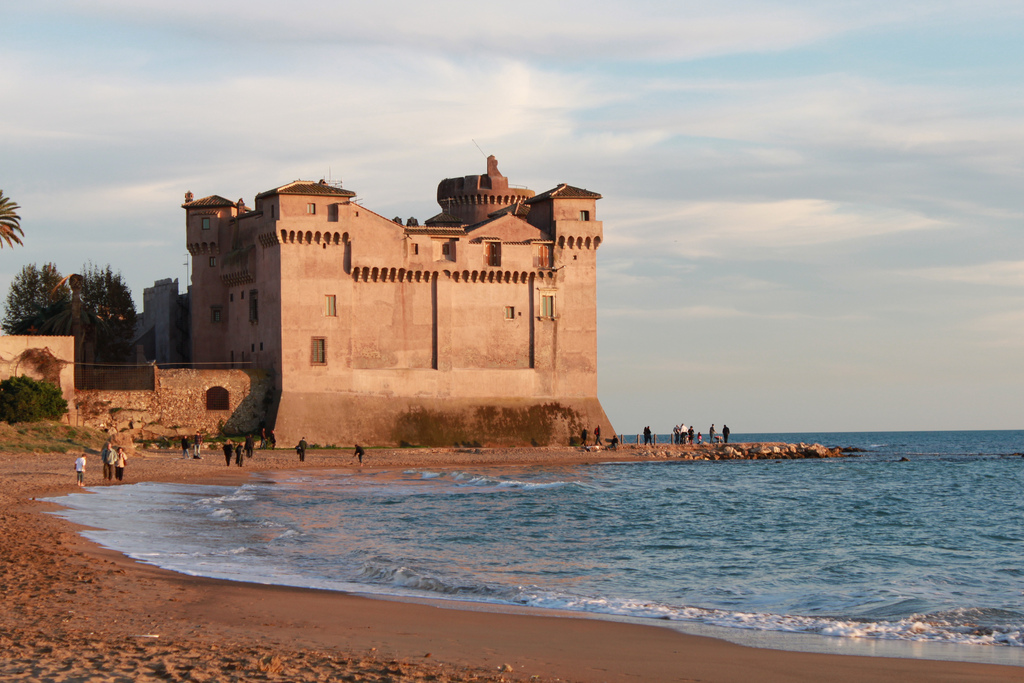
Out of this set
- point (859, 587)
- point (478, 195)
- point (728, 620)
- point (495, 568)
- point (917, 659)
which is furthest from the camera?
point (478, 195)

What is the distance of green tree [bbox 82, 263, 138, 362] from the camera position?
57.1 metres

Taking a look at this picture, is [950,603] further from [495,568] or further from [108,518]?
[108,518]

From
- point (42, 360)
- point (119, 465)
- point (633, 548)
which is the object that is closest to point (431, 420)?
point (42, 360)

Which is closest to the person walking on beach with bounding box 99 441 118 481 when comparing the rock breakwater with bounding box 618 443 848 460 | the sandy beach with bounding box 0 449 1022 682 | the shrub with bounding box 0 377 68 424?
the shrub with bounding box 0 377 68 424

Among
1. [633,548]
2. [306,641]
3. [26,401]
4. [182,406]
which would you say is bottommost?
[633,548]

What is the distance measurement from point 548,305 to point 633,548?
111 feet

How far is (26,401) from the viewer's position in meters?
42.4

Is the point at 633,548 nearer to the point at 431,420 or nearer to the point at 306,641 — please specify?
the point at 306,641

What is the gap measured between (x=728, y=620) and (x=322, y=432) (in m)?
37.3

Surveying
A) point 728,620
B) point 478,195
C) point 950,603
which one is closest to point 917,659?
point 728,620

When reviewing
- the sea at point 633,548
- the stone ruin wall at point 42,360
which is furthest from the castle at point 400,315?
the sea at point 633,548

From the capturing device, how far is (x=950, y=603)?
15.7 metres

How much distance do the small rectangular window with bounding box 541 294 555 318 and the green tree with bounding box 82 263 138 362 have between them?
22.3 meters

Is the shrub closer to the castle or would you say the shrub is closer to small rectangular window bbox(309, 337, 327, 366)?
the castle
